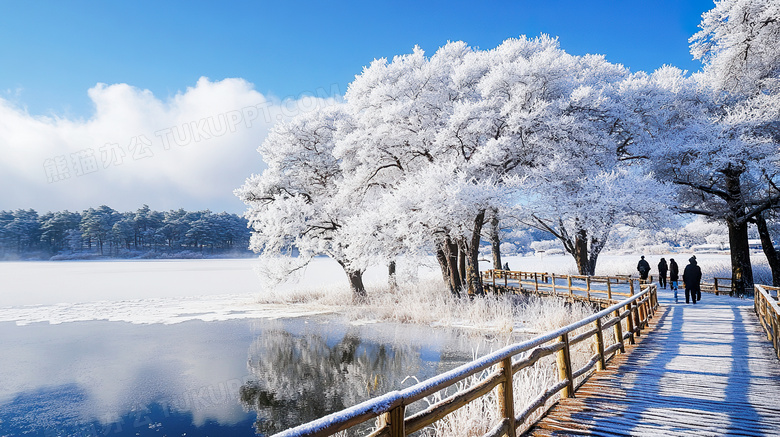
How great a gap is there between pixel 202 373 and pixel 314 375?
3.13m

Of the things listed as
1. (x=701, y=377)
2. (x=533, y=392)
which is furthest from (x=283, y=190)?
(x=701, y=377)

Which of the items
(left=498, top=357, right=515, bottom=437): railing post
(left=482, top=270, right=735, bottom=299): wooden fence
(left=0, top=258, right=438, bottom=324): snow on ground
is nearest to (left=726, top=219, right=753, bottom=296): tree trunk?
(left=482, top=270, right=735, bottom=299): wooden fence

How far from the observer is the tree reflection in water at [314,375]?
875cm

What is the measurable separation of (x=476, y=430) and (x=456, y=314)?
38.7ft

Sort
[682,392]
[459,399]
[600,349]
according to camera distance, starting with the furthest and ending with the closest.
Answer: [600,349], [682,392], [459,399]

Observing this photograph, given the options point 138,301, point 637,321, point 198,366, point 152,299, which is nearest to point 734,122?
point 637,321

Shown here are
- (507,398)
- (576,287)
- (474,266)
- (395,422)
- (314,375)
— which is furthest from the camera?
(474,266)

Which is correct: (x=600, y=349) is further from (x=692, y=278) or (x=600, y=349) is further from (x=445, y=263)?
(x=445, y=263)

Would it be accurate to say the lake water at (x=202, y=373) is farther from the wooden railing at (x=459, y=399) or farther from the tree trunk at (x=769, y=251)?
the tree trunk at (x=769, y=251)

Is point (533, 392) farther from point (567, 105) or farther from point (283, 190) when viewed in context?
point (283, 190)

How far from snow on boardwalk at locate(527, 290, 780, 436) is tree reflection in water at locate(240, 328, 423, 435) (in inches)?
198

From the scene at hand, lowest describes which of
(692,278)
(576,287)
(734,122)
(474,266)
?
(576,287)

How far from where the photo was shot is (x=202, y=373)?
11359mm

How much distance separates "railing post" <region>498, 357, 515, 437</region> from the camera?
434cm
